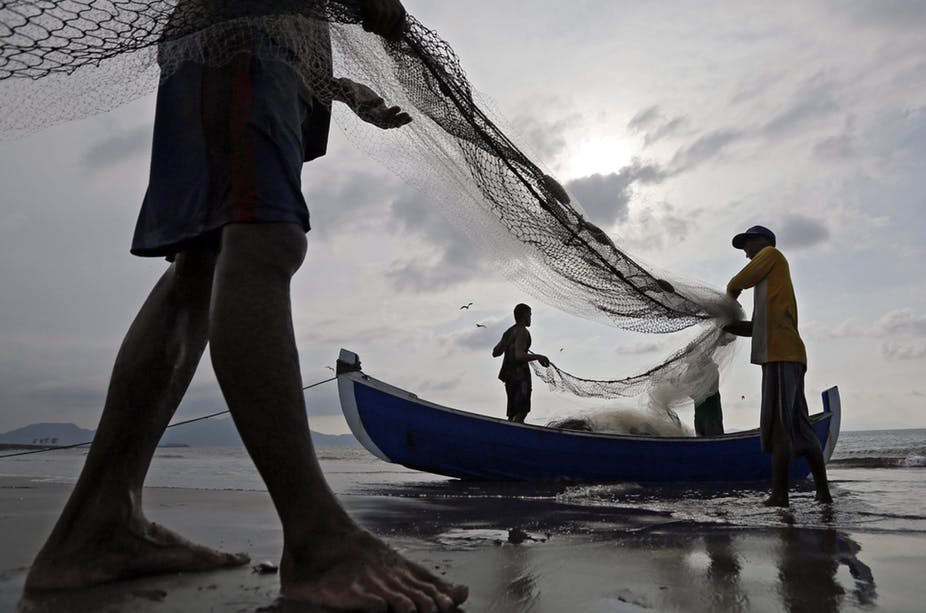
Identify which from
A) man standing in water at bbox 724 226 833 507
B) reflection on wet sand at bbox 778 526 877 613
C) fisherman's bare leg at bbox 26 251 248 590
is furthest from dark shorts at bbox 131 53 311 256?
man standing in water at bbox 724 226 833 507

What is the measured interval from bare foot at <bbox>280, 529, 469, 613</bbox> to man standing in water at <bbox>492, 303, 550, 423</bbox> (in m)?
8.54

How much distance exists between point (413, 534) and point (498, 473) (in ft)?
19.8

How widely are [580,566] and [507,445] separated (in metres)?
6.71

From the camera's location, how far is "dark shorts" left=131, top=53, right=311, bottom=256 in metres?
1.83

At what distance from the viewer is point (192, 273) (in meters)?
2.16

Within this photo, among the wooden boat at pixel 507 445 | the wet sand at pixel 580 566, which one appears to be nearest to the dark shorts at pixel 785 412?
the wet sand at pixel 580 566

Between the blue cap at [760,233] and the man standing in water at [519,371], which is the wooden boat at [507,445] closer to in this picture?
the man standing in water at [519,371]

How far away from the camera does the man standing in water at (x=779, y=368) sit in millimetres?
5320

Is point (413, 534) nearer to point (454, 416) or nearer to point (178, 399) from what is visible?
point (178, 399)

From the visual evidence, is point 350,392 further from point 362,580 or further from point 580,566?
point 362,580

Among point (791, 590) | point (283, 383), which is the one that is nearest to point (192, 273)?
point (283, 383)

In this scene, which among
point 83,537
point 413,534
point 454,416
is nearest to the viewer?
point 83,537

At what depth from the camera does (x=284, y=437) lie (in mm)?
1712

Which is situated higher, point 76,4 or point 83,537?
point 76,4
